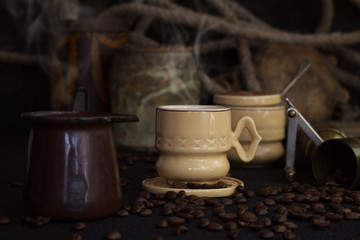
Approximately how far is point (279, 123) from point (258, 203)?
394 mm

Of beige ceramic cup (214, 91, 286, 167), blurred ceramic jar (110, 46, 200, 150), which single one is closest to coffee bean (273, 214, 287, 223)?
beige ceramic cup (214, 91, 286, 167)

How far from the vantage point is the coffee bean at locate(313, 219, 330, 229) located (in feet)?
2.85

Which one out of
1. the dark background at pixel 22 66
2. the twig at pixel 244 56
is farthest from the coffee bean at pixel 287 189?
the dark background at pixel 22 66

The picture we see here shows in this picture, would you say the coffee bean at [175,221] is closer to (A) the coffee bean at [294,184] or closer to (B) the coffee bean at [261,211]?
(B) the coffee bean at [261,211]

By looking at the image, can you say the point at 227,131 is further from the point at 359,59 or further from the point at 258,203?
the point at 359,59

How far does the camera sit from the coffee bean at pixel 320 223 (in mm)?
868

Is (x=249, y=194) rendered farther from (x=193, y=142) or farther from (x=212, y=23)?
(x=212, y=23)

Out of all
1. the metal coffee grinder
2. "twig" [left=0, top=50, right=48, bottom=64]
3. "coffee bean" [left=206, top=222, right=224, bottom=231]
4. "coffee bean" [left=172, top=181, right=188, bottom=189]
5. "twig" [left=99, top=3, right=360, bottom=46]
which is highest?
"twig" [left=99, top=3, right=360, bottom=46]

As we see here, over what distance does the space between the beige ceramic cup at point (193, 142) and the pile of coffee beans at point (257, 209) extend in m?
0.05

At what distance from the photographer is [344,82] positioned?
1962 millimetres

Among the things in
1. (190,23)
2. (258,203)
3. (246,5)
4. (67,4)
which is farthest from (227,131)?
(246,5)

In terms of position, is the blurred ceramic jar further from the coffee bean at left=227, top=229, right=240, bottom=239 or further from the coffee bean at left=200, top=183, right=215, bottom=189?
the coffee bean at left=227, top=229, right=240, bottom=239

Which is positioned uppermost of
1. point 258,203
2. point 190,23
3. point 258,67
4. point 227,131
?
point 190,23

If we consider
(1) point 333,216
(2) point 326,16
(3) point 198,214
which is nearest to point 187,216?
(3) point 198,214
